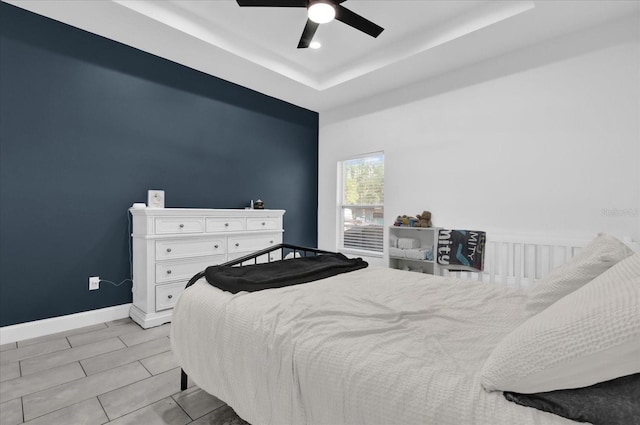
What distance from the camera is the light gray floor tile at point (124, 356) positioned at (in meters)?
2.15

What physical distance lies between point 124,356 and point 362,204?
3.32 metres

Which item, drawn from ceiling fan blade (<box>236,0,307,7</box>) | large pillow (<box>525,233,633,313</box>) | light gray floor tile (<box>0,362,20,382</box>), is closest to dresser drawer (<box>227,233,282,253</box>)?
light gray floor tile (<box>0,362,20,382</box>)

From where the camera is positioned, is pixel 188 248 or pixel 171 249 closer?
pixel 171 249

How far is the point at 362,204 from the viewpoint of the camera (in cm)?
464

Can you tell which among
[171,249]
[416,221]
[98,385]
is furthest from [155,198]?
[416,221]

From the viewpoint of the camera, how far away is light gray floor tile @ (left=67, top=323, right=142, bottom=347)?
2.57m

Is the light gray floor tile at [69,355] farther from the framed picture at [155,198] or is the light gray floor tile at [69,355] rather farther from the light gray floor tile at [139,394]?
the framed picture at [155,198]

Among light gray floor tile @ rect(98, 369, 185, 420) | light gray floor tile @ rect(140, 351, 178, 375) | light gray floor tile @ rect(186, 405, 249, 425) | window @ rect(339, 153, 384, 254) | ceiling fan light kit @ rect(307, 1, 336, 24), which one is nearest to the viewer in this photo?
light gray floor tile @ rect(186, 405, 249, 425)

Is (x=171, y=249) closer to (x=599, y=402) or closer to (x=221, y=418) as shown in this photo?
(x=221, y=418)

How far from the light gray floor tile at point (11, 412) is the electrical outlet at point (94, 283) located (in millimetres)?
1339

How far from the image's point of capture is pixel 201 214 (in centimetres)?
324

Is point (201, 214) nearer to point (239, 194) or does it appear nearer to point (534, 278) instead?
point (239, 194)

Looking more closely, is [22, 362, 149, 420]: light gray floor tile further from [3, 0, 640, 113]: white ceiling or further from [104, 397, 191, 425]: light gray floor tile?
[3, 0, 640, 113]: white ceiling

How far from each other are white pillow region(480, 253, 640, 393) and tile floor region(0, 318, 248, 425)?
1.36 meters
